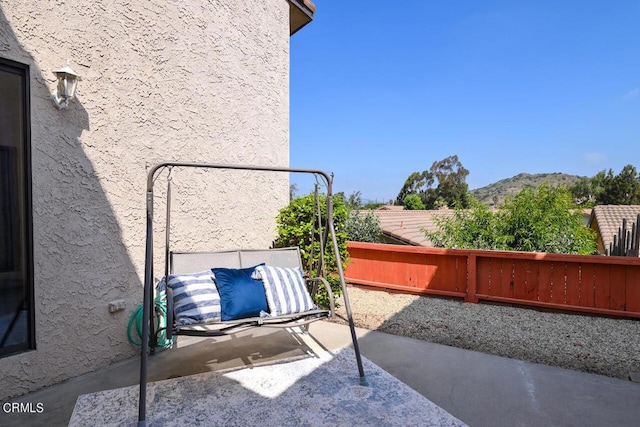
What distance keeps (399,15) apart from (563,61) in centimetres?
846

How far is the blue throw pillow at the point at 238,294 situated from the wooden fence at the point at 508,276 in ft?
10.8

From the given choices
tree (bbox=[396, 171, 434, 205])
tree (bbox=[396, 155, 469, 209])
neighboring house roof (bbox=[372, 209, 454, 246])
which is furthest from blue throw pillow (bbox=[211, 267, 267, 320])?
tree (bbox=[396, 171, 434, 205])

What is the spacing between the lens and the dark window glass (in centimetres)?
258

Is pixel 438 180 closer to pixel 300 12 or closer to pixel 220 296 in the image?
pixel 300 12

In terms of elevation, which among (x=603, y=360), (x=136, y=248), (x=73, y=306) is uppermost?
(x=136, y=248)

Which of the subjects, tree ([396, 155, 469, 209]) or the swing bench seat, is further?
tree ([396, 155, 469, 209])

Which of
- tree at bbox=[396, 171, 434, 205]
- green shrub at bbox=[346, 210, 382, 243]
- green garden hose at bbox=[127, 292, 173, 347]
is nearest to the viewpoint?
green garden hose at bbox=[127, 292, 173, 347]

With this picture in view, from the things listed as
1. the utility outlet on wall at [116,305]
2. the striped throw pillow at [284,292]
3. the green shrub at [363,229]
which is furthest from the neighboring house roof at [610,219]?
the utility outlet on wall at [116,305]

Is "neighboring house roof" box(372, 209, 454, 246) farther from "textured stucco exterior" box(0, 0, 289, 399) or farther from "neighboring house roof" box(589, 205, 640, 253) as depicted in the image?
"neighboring house roof" box(589, 205, 640, 253)

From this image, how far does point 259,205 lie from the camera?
464cm

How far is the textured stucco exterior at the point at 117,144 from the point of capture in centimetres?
273

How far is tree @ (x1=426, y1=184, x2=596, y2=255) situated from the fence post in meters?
1.18

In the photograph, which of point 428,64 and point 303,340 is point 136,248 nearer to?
point 303,340

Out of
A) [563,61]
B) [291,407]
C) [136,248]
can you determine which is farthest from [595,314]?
Result: [563,61]
